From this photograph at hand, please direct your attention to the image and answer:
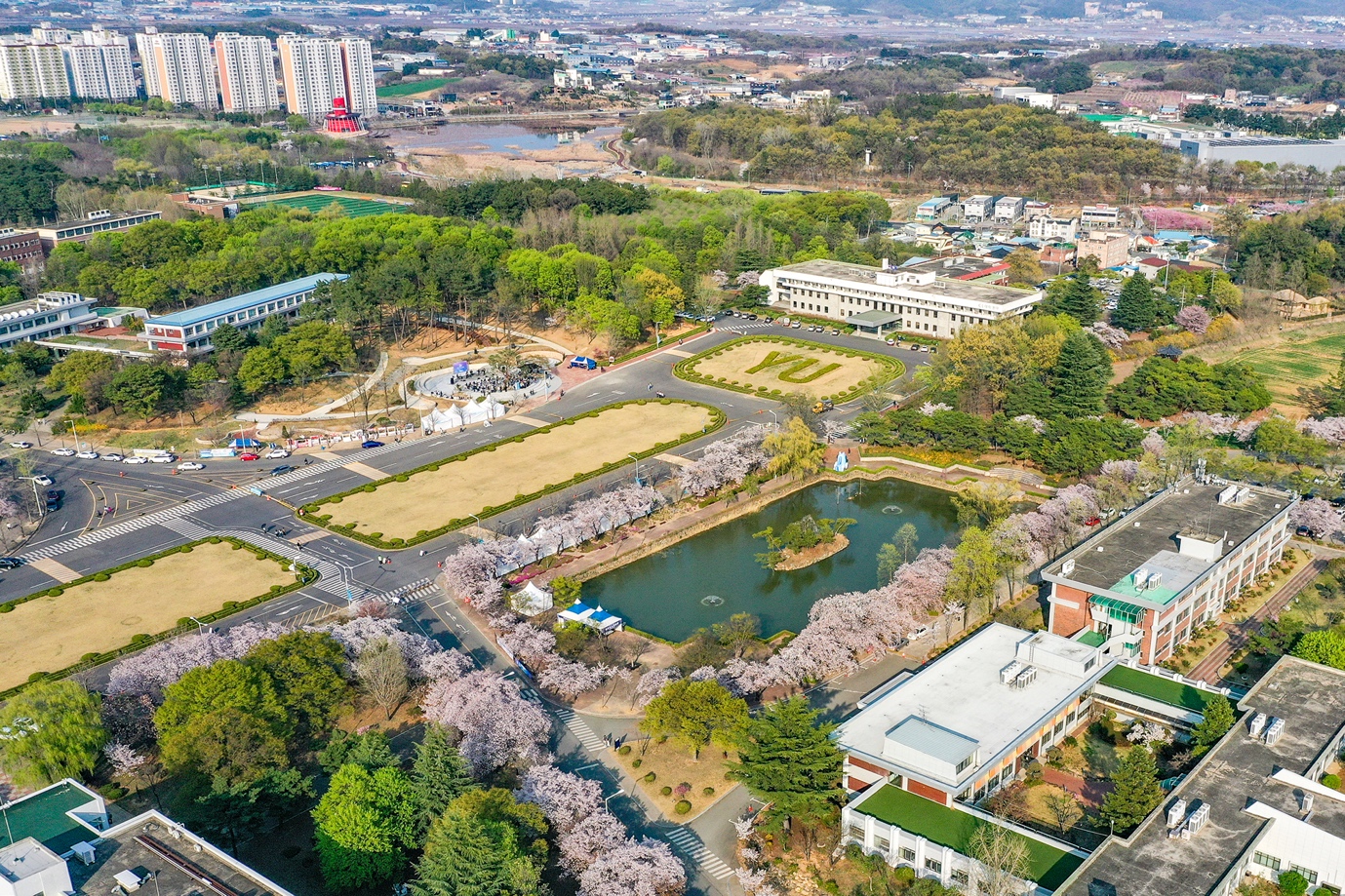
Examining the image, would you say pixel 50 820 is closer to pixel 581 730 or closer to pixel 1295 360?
pixel 581 730

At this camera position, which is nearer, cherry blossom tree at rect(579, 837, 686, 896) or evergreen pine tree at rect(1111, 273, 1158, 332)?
cherry blossom tree at rect(579, 837, 686, 896)

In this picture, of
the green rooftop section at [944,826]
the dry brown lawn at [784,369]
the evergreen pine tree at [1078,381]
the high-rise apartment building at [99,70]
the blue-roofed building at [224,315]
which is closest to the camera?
the green rooftop section at [944,826]

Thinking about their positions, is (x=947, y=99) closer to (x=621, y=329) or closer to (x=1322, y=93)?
(x=1322, y=93)

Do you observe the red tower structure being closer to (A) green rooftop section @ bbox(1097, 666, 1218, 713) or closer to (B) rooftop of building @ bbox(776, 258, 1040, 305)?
(B) rooftop of building @ bbox(776, 258, 1040, 305)

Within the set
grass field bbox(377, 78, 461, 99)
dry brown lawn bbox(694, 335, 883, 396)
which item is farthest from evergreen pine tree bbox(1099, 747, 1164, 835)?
grass field bbox(377, 78, 461, 99)

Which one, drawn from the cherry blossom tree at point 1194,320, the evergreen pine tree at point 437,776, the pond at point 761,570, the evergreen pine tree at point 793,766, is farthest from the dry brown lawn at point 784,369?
the evergreen pine tree at point 437,776

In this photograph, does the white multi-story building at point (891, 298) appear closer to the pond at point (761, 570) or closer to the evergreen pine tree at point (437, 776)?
the pond at point (761, 570)
